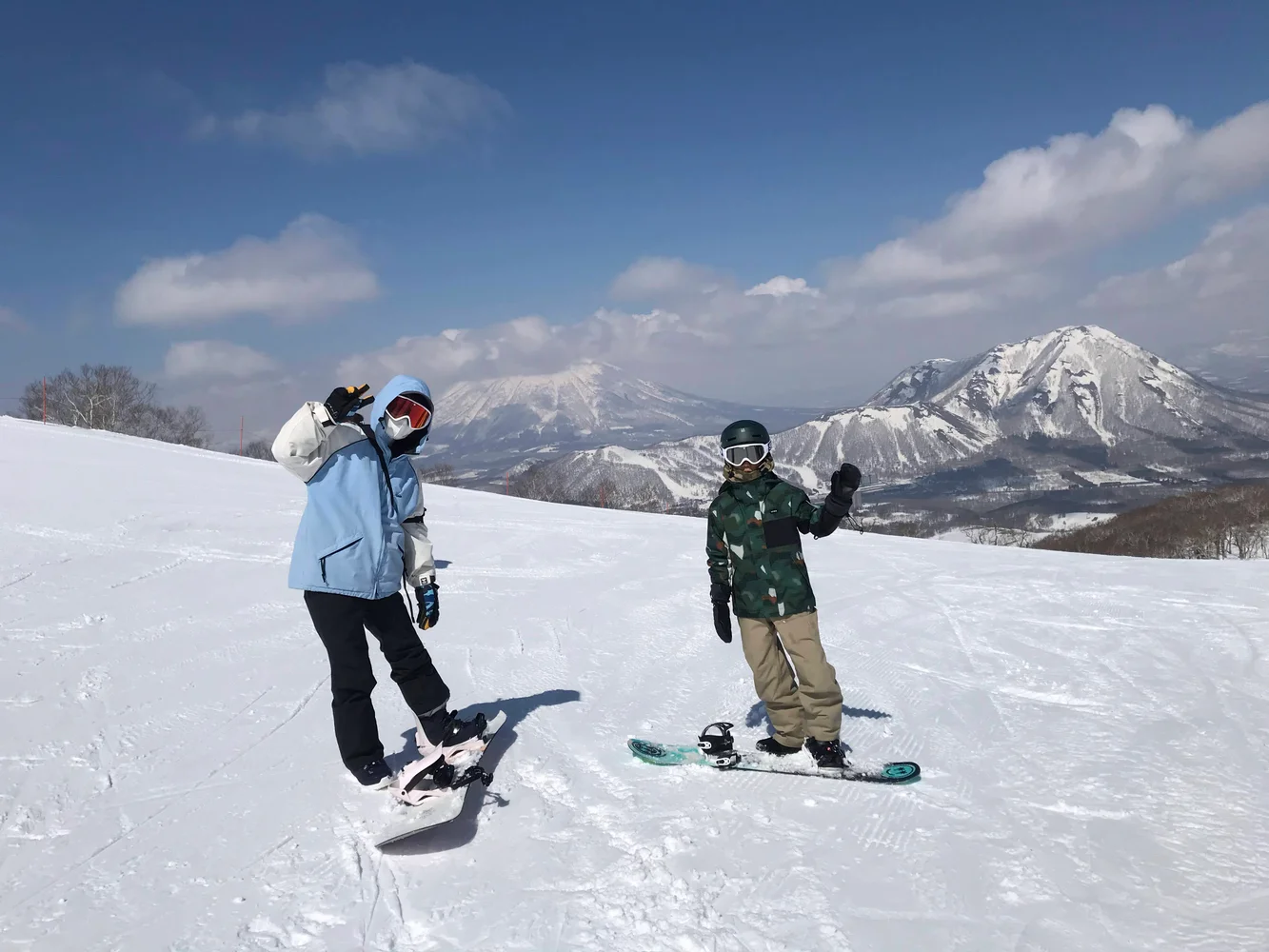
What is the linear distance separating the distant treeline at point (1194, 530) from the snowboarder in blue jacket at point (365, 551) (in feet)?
171

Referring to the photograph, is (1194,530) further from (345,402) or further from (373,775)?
(345,402)

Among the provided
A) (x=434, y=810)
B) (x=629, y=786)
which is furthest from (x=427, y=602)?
(x=629, y=786)

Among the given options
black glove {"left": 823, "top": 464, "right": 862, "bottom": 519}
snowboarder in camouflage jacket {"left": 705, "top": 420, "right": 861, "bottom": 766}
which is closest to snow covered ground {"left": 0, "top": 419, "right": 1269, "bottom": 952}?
snowboarder in camouflage jacket {"left": 705, "top": 420, "right": 861, "bottom": 766}

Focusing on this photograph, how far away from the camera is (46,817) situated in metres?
3.55

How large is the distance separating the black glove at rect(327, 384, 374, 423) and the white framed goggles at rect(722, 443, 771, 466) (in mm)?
2058

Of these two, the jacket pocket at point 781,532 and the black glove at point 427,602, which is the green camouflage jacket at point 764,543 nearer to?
the jacket pocket at point 781,532

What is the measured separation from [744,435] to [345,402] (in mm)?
2261

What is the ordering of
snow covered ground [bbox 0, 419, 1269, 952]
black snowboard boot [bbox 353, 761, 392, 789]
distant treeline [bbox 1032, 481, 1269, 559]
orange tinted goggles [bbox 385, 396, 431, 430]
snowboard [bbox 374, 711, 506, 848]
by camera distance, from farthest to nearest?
distant treeline [bbox 1032, 481, 1269, 559] → orange tinted goggles [bbox 385, 396, 431, 430] → black snowboard boot [bbox 353, 761, 392, 789] → snowboard [bbox 374, 711, 506, 848] → snow covered ground [bbox 0, 419, 1269, 952]

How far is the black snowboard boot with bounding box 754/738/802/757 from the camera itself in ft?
14.2

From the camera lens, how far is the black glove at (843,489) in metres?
3.80

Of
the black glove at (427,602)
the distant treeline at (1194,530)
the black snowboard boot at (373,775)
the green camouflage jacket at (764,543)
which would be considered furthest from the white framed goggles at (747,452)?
the distant treeline at (1194,530)

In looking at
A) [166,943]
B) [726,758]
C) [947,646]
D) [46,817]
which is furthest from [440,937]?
[947,646]

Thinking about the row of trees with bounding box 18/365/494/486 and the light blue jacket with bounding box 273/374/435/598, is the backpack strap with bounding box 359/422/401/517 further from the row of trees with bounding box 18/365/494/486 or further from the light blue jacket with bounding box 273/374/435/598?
the row of trees with bounding box 18/365/494/486

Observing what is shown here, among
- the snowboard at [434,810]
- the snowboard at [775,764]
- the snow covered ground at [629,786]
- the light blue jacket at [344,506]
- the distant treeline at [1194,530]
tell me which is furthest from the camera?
the distant treeline at [1194,530]
